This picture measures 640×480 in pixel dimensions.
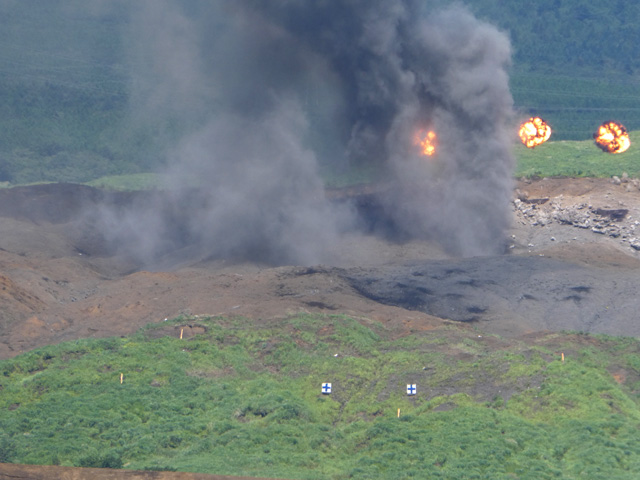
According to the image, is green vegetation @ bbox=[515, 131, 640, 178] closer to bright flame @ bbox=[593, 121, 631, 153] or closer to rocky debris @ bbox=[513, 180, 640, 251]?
bright flame @ bbox=[593, 121, 631, 153]

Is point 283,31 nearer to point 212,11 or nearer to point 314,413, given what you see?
point 212,11

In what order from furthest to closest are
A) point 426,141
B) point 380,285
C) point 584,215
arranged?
point 426,141
point 584,215
point 380,285

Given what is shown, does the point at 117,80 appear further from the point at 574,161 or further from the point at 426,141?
the point at 574,161

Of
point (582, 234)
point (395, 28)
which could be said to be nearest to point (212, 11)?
point (395, 28)

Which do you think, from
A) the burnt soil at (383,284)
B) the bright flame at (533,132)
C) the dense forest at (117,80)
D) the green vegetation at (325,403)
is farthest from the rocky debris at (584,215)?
the dense forest at (117,80)

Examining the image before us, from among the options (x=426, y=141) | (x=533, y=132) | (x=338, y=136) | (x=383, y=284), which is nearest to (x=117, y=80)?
(x=338, y=136)

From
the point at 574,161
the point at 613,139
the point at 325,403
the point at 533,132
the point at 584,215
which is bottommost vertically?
the point at 325,403
